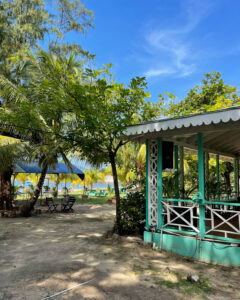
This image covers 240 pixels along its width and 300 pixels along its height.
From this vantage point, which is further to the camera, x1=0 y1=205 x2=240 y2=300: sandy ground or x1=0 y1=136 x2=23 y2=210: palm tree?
x1=0 y1=136 x2=23 y2=210: palm tree

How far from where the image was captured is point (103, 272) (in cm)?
443

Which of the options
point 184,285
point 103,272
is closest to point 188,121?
point 184,285

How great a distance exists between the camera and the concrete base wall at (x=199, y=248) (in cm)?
475

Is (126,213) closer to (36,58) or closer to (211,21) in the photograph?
(36,58)

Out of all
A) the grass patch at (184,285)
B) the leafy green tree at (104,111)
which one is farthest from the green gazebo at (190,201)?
the grass patch at (184,285)

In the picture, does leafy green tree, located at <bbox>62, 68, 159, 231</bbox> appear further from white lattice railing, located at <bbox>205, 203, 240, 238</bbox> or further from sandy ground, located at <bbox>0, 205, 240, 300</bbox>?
white lattice railing, located at <bbox>205, 203, 240, 238</bbox>

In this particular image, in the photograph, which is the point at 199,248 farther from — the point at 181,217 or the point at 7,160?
the point at 7,160

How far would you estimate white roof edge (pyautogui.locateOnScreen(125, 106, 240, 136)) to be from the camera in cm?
448

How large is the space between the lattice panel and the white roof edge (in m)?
0.76

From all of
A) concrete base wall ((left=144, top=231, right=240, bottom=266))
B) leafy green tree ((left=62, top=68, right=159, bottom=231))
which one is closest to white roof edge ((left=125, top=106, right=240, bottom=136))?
leafy green tree ((left=62, top=68, right=159, bottom=231))

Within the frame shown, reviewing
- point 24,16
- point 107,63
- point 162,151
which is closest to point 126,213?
point 162,151

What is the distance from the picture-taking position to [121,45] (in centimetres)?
1653

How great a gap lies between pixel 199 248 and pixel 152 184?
1873mm

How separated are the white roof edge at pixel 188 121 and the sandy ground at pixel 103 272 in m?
2.85
